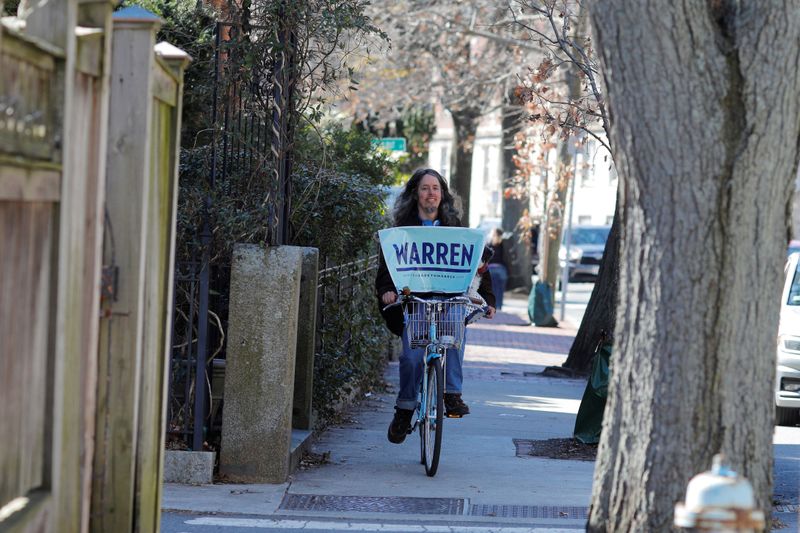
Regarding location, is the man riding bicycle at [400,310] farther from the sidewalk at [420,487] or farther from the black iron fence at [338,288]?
the black iron fence at [338,288]

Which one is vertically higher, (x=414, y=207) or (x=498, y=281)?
(x=414, y=207)

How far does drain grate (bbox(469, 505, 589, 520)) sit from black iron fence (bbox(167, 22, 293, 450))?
1675 mm

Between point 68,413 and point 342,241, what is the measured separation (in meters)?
5.40

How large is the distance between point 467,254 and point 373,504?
175 cm

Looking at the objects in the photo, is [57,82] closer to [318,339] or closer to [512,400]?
[318,339]

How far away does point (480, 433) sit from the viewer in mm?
10109

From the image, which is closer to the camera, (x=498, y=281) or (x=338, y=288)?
(x=338, y=288)

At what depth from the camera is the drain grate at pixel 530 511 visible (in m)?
6.77

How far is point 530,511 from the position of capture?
22.6 feet

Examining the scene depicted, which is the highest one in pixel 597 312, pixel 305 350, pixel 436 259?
pixel 436 259

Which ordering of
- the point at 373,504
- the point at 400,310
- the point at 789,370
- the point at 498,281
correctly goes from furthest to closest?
the point at 498,281
the point at 789,370
the point at 400,310
the point at 373,504

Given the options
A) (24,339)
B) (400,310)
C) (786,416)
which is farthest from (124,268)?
(786,416)

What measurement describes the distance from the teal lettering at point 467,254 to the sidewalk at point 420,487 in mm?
1337

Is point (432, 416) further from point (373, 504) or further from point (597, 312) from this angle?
point (597, 312)
